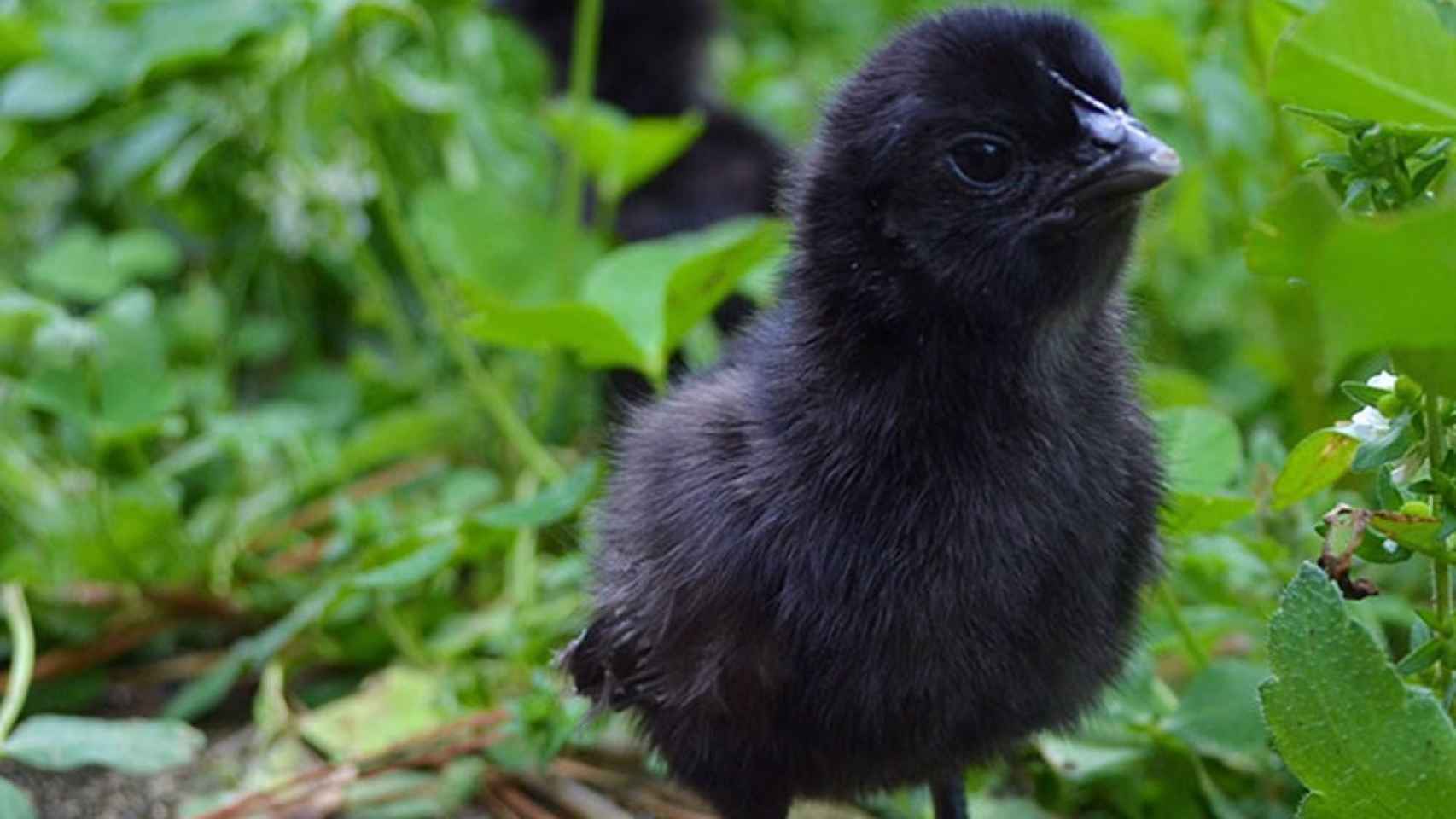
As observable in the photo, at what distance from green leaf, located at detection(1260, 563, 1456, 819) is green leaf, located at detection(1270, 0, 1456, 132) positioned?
318 mm

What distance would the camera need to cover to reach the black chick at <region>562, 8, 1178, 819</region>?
5.02ft

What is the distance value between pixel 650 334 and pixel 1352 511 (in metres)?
1.03

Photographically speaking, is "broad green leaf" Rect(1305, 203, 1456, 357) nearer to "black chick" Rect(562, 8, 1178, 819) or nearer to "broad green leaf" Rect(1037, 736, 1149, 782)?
"black chick" Rect(562, 8, 1178, 819)

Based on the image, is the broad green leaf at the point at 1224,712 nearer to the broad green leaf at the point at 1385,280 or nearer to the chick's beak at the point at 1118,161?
the chick's beak at the point at 1118,161

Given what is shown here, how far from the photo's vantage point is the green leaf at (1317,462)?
1.52 metres

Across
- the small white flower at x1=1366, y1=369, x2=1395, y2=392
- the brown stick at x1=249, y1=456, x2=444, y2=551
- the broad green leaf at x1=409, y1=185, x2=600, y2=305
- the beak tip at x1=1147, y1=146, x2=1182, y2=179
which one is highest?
the beak tip at x1=1147, y1=146, x2=1182, y2=179

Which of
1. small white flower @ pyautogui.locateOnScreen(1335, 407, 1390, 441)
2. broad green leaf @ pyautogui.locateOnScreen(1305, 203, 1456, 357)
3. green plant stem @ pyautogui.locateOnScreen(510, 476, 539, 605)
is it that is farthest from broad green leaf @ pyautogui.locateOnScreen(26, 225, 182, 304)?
broad green leaf @ pyautogui.locateOnScreen(1305, 203, 1456, 357)

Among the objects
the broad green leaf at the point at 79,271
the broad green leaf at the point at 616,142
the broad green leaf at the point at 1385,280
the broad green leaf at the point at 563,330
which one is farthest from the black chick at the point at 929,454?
the broad green leaf at the point at 79,271

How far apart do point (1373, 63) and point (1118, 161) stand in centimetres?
30

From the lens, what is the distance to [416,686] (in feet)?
7.91

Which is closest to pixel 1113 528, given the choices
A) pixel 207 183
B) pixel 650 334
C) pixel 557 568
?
pixel 650 334

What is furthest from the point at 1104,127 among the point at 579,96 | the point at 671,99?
the point at 671,99

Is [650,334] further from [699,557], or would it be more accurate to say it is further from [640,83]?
[640,83]

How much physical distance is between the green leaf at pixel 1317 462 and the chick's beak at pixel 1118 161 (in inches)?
9.0
